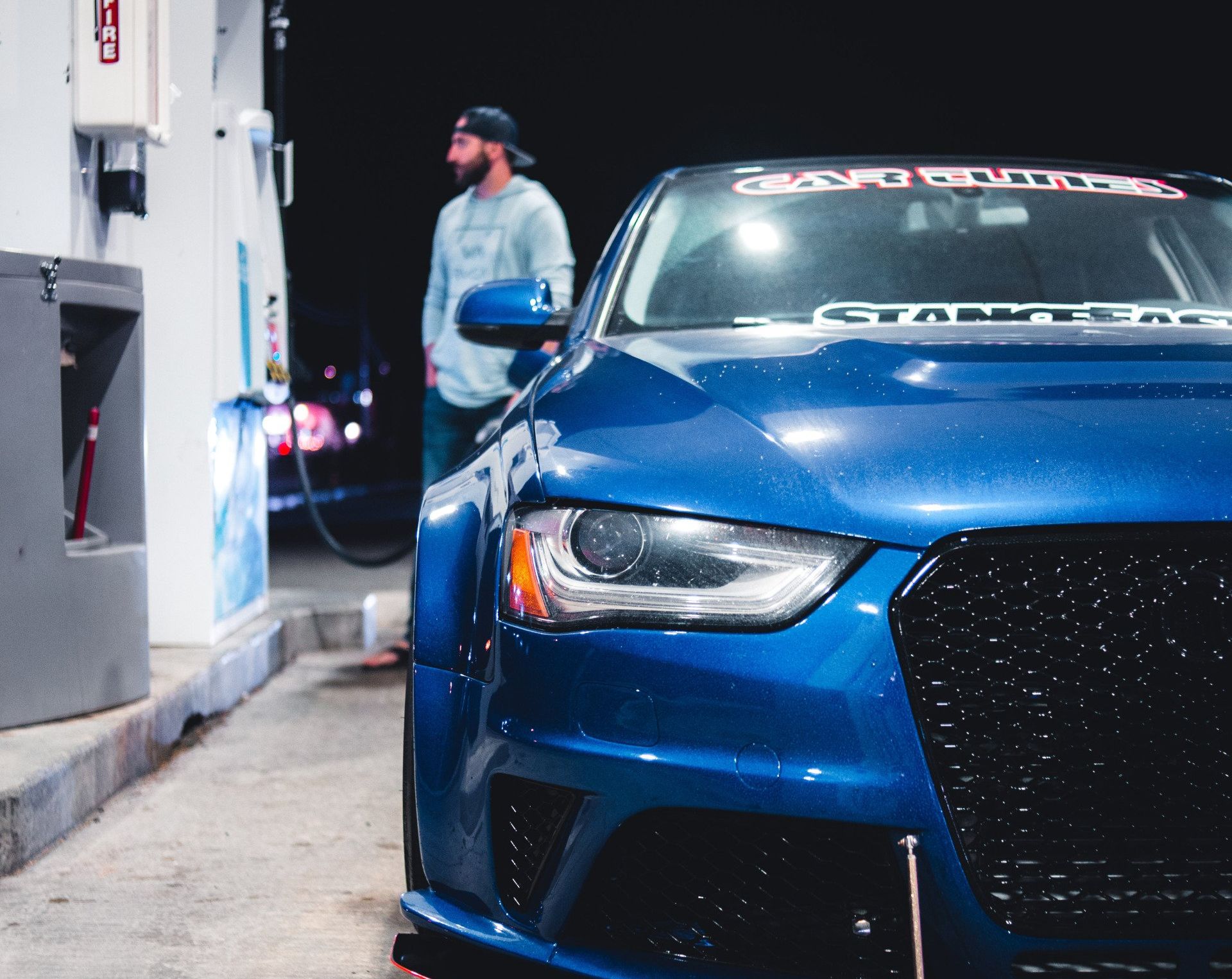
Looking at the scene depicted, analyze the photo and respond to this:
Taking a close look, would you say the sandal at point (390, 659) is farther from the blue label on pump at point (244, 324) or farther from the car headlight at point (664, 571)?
the car headlight at point (664, 571)

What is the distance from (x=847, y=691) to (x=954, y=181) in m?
1.95

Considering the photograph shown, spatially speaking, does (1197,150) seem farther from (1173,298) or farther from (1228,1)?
(1173,298)

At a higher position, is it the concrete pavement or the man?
the man

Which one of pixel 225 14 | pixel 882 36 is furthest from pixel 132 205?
pixel 882 36

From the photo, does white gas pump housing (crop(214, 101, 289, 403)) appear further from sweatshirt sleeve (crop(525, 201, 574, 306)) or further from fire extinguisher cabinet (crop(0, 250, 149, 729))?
sweatshirt sleeve (crop(525, 201, 574, 306))

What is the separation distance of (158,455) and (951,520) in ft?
12.5

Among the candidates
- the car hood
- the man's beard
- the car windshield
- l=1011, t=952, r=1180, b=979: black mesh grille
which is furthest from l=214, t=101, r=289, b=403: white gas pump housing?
l=1011, t=952, r=1180, b=979: black mesh grille

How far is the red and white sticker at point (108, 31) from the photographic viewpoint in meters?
3.80

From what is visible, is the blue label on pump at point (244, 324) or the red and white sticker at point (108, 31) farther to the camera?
the blue label on pump at point (244, 324)

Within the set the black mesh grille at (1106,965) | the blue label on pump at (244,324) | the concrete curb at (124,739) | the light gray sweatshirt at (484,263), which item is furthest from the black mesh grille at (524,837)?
the blue label on pump at (244,324)

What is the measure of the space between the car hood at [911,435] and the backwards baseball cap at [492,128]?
330 cm

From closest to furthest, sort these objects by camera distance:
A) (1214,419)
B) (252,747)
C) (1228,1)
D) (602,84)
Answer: (1214,419) < (252,747) < (1228,1) < (602,84)

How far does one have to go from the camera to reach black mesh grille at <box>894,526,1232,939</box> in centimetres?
137

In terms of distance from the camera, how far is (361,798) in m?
3.48
